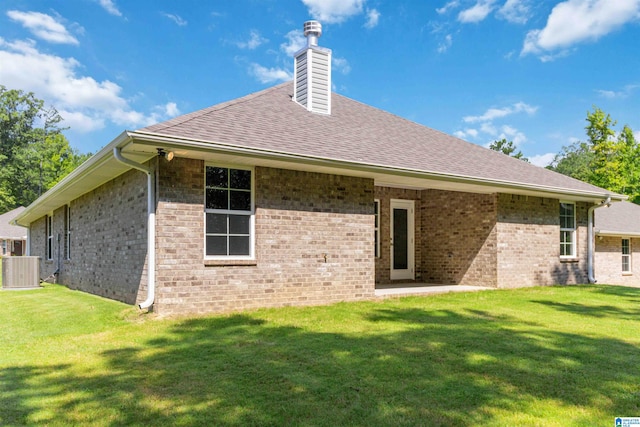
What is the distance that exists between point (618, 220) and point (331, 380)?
818 inches

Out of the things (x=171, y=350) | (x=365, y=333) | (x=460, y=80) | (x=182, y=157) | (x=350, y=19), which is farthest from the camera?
(x=460, y=80)

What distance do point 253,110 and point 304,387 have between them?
7.08 metres

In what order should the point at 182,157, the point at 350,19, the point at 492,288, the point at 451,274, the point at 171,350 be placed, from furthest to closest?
the point at 350,19 → the point at 451,274 → the point at 492,288 → the point at 182,157 → the point at 171,350

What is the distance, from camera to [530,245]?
12727 mm

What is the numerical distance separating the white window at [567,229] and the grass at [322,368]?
621cm

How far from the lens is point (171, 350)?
5.50 metres

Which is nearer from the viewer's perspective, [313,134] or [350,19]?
[313,134]

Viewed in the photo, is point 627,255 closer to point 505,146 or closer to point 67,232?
point 67,232

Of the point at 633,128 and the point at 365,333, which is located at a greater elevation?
the point at 633,128

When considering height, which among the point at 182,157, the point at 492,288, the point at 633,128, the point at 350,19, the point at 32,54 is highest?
the point at 32,54

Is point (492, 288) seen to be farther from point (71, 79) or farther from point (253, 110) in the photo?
point (71, 79)

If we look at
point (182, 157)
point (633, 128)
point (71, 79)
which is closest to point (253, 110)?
point (182, 157)

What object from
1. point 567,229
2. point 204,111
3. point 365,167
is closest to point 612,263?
point 567,229

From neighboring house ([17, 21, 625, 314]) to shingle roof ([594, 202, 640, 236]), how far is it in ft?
18.9
